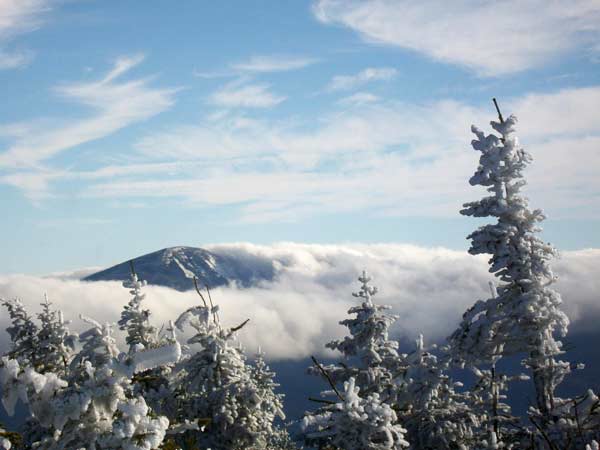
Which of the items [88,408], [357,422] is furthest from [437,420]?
[88,408]

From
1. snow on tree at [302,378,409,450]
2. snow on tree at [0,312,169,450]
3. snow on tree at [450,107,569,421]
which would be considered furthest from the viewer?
snow on tree at [450,107,569,421]

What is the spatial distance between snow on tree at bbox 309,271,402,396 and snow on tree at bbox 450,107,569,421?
7.53 meters

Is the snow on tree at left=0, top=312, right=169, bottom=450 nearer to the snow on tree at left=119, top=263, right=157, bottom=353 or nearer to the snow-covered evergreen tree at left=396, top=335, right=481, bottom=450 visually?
the snow-covered evergreen tree at left=396, top=335, right=481, bottom=450

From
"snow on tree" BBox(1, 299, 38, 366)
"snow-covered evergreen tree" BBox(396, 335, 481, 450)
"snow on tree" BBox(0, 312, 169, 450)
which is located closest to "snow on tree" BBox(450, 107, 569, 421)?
"snow-covered evergreen tree" BBox(396, 335, 481, 450)

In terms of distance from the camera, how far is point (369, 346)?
2403 cm

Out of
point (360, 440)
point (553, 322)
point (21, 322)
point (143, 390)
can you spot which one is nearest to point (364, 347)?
point (143, 390)

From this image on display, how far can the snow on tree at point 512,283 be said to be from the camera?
15.3m

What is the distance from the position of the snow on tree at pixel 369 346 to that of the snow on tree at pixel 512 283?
7.53 m

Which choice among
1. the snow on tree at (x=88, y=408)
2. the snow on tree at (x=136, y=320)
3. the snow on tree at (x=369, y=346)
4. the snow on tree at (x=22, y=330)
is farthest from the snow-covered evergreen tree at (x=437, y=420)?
the snow on tree at (x=22, y=330)

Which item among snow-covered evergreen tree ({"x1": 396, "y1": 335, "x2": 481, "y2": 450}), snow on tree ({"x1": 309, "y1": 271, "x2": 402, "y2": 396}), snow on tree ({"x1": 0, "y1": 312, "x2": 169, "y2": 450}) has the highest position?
snow on tree ({"x1": 0, "y1": 312, "x2": 169, "y2": 450})

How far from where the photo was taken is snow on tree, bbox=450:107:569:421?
15.3 meters

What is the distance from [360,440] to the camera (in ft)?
38.2

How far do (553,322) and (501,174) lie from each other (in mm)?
3920

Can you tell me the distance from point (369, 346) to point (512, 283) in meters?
9.16
